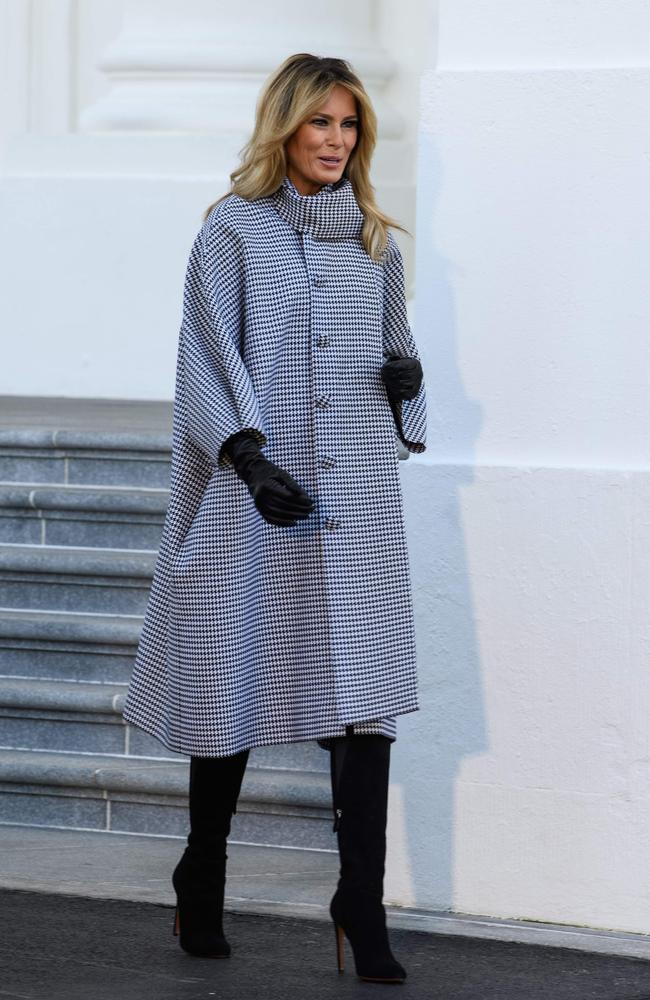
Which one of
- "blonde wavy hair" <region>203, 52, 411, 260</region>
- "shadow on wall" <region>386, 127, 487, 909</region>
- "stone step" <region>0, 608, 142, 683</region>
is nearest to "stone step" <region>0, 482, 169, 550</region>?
"stone step" <region>0, 608, 142, 683</region>

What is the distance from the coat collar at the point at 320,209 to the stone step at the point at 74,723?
1849mm

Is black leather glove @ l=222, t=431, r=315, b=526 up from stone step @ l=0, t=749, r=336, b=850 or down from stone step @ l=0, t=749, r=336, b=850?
up

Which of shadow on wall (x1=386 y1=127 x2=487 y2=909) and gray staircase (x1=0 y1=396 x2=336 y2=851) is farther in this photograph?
gray staircase (x1=0 y1=396 x2=336 y2=851)

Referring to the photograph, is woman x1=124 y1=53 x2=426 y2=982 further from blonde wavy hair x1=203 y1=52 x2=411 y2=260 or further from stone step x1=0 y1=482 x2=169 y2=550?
stone step x1=0 y1=482 x2=169 y2=550

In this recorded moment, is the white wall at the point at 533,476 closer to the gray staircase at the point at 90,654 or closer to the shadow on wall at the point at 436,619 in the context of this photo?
the shadow on wall at the point at 436,619

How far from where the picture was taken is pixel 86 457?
6672mm

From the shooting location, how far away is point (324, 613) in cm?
432

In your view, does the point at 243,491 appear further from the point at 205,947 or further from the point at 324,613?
the point at 205,947

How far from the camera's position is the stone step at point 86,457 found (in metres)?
6.61

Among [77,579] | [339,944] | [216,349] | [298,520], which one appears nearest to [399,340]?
[216,349]

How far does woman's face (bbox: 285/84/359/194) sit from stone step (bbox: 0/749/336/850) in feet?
6.04

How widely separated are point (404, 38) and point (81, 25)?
4.99 feet

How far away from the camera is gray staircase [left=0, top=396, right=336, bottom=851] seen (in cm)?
565

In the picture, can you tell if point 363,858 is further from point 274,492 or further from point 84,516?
point 84,516
